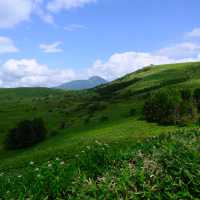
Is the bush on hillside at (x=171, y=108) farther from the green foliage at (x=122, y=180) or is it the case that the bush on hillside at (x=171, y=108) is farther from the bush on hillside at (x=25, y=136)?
the green foliage at (x=122, y=180)

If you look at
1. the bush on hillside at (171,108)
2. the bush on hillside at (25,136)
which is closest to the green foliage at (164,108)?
the bush on hillside at (171,108)

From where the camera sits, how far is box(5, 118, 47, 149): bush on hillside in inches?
3039

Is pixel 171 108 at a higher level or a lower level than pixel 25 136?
higher

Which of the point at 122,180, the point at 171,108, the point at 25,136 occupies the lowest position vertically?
the point at 25,136

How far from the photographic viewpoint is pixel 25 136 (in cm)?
7712

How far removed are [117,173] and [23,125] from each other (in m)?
72.5

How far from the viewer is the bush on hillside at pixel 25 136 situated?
77188 millimetres

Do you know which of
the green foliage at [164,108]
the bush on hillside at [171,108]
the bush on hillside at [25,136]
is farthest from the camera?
the bush on hillside at [25,136]

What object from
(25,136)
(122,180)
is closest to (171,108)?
(25,136)

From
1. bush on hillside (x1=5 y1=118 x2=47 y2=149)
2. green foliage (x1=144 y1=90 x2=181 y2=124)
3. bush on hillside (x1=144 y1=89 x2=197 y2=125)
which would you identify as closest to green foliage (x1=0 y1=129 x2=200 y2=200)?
bush on hillside (x1=144 y1=89 x2=197 y2=125)

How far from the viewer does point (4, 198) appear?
8.70m

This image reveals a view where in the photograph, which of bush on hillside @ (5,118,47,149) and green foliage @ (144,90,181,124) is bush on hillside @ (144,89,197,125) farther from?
bush on hillside @ (5,118,47,149)

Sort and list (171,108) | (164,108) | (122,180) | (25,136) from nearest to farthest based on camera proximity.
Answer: (122,180) < (171,108) < (164,108) < (25,136)

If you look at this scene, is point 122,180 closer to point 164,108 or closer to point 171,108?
point 171,108
